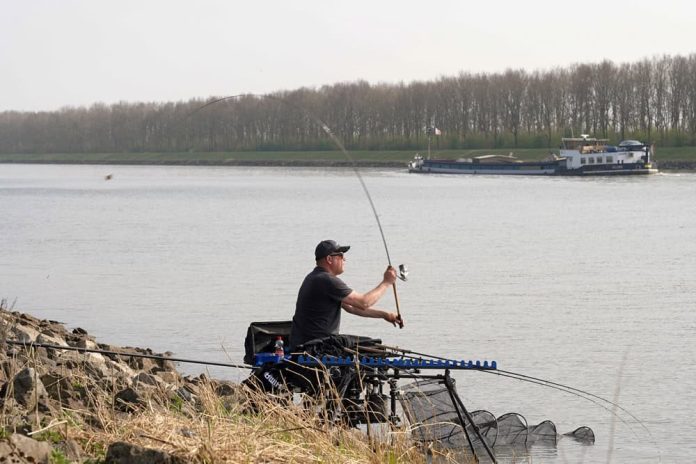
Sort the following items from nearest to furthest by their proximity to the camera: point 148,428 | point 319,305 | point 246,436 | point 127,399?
point 246,436 < point 148,428 < point 127,399 < point 319,305

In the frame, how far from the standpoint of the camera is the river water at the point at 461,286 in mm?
13305

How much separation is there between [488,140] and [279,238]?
8405cm

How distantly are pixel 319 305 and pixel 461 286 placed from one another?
1482 centimetres

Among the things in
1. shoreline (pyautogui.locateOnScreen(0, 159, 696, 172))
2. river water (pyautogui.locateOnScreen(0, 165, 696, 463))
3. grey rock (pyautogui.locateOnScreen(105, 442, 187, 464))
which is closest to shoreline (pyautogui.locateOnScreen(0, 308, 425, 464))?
grey rock (pyautogui.locateOnScreen(105, 442, 187, 464))

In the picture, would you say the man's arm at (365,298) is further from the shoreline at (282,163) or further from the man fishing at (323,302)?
the shoreline at (282,163)

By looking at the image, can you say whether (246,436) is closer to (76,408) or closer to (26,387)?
(26,387)

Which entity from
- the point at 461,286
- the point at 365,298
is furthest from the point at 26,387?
the point at 461,286

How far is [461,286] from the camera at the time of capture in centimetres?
2355

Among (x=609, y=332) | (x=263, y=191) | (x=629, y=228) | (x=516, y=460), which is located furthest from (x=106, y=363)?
(x=263, y=191)

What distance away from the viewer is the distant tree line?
10406cm

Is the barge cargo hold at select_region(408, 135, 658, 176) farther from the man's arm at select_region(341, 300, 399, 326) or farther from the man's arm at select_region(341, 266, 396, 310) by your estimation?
the man's arm at select_region(341, 266, 396, 310)

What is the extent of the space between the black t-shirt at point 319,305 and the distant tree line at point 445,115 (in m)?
81.3

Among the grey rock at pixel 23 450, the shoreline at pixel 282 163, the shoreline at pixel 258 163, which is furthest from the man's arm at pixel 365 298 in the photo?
the shoreline at pixel 258 163

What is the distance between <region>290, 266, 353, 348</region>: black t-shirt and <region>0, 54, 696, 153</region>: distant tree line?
81294mm
